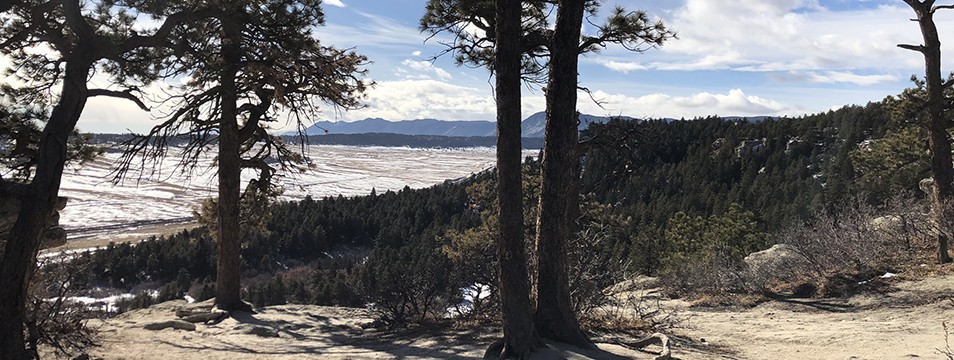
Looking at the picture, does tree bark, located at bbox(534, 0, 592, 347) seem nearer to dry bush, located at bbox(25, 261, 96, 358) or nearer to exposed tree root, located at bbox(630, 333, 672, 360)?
exposed tree root, located at bbox(630, 333, 672, 360)

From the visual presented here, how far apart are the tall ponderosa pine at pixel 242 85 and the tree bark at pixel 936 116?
12215 millimetres

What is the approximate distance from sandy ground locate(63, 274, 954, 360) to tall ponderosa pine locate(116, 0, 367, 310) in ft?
8.59

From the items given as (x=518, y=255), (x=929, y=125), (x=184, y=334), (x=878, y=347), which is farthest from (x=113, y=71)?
(x=929, y=125)

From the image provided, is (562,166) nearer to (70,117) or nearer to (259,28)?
(259,28)

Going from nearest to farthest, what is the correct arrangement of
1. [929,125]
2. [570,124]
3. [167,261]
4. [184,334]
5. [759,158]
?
[570,124], [184,334], [929,125], [167,261], [759,158]

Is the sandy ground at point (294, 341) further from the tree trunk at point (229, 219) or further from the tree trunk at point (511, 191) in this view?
the tree trunk at point (229, 219)

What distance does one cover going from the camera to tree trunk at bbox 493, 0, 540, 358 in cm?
647

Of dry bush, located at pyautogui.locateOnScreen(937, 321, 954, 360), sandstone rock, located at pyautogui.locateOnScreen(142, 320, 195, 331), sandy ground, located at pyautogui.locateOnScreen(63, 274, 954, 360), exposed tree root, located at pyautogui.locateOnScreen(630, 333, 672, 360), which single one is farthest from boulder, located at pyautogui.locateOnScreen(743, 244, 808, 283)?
sandstone rock, located at pyautogui.locateOnScreen(142, 320, 195, 331)

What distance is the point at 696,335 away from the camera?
947cm

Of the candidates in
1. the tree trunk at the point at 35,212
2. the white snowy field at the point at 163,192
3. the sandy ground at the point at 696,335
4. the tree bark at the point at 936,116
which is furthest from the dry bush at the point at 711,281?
the white snowy field at the point at 163,192

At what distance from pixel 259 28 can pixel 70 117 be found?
2.85 meters

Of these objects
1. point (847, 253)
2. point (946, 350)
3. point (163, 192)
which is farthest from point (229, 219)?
point (163, 192)

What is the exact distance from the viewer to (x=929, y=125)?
12.8 metres

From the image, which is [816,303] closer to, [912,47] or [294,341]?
[912,47]
